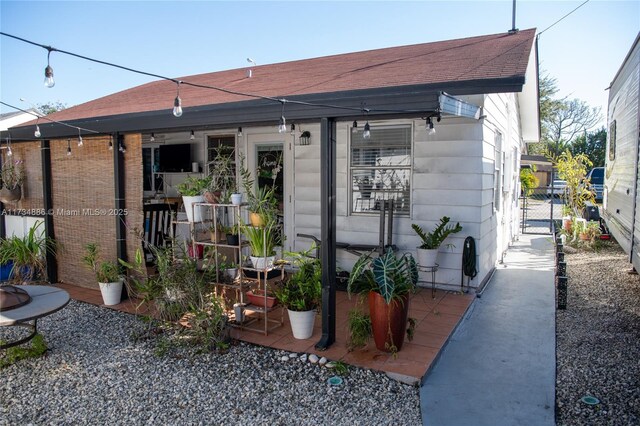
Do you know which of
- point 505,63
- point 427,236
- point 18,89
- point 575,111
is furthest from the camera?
point 575,111

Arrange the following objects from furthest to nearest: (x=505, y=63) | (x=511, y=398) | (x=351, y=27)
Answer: (x=351, y=27) → (x=505, y=63) → (x=511, y=398)

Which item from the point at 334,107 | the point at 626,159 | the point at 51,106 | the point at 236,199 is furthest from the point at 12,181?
the point at 51,106

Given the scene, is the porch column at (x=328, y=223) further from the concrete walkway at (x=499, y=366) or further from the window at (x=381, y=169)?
the window at (x=381, y=169)

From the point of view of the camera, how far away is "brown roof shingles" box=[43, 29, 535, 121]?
423cm

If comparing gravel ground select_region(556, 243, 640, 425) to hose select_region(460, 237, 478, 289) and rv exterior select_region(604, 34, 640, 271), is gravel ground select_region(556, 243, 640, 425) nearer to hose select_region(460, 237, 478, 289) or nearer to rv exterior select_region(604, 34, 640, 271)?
rv exterior select_region(604, 34, 640, 271)

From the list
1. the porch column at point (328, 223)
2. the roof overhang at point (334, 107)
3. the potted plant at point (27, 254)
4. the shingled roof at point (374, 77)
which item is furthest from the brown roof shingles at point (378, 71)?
the potted plant at point (27, 254)

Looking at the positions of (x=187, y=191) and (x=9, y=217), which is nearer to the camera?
(x=187, y=191)

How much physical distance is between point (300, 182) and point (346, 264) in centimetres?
140

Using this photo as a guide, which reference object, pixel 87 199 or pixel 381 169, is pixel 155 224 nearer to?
pixel 87 199

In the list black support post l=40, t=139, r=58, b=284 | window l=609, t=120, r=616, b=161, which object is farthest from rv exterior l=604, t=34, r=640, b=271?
black support post l=40, t=139, r=58, b=284

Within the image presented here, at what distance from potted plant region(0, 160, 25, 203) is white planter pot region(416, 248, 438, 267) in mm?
5868

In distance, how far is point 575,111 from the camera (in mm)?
40188

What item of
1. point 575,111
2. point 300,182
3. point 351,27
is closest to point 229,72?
point 300,182

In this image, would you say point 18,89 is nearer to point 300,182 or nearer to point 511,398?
point 300,182
